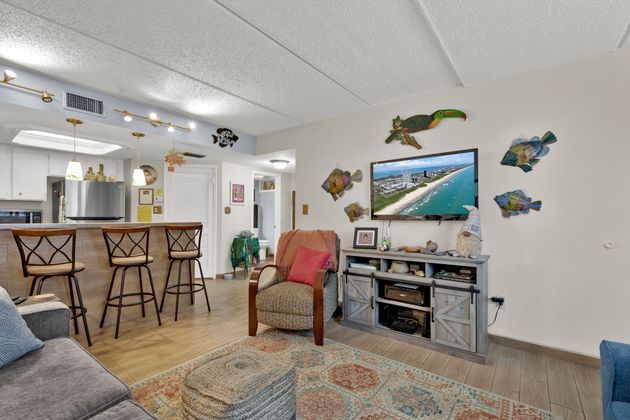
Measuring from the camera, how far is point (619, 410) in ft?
3.65

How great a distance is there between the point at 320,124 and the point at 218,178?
2.33 metres

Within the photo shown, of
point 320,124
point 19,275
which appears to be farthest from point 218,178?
point 19,275

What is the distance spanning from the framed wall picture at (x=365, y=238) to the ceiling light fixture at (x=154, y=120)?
2.49m

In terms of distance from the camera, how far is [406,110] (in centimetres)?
315

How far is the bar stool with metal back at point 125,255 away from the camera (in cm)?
288

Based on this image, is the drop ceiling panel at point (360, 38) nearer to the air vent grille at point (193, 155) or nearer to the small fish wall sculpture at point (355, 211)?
the small fish wall sculpture at point (355, 211)

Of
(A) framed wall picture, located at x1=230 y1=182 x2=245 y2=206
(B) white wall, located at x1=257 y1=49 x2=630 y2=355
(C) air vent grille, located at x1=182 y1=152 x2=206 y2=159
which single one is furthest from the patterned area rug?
(A) framed wall picture, located at x1=230 y1=182 x2=245 y2=206

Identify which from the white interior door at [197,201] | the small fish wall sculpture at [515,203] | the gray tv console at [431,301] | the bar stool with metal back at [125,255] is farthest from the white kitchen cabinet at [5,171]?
the small fish wall sculpture at [515,203]

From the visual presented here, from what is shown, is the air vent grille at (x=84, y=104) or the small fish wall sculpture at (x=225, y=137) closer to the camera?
the air vent grille at (x=84, y=104)

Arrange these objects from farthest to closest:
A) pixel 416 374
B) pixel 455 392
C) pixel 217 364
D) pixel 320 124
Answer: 1. pixel 320 124
2. pixel 416 374
3. pixel 455 392
4. pixel 217 364

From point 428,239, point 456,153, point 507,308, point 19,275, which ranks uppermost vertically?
point 456,153

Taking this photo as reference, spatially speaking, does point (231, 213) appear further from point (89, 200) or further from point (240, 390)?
point (240, 390)

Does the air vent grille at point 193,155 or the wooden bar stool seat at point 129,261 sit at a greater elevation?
the air vent grille at point 193,155

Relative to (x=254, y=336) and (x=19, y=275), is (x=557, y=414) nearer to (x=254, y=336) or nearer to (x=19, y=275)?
(x=254, y=336)
